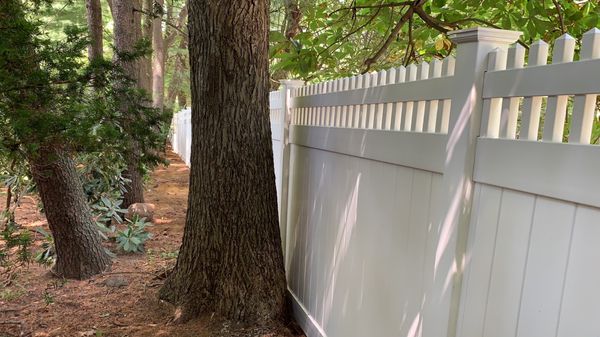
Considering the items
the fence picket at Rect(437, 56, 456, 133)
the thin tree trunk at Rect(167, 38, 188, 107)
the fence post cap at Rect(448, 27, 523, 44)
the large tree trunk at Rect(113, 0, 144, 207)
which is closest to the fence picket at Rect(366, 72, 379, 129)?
the fence picket at Rect(437, 56, 456, 133)

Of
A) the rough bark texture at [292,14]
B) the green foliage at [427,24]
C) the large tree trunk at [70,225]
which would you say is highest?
the rough bark texture at [292,14]

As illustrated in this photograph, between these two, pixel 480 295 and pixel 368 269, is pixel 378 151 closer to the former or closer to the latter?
pixel 368 269

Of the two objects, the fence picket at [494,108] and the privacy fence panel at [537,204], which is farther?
the fence picket at [494,108]

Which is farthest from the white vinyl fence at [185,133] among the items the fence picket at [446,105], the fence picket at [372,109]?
the fence picket at [446,105]

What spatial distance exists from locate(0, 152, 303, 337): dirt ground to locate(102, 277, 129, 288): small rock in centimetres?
2

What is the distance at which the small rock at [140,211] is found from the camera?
6523mm

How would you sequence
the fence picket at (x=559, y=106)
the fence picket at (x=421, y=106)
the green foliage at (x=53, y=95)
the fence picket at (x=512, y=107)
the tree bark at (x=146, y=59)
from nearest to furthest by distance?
the fence picket at (x=559, y=106), the fence picket at (x=512, y=107), the fence picket at (x=421, y=106), the green foliage at (x=53, y=95), the tree bark at (x=146, y=59)

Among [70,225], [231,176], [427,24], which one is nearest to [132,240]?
[70,225]

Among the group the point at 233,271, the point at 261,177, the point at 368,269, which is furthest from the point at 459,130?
the point at 233,271

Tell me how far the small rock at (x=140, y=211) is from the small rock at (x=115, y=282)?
2287mm

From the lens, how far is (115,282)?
4.25 meters

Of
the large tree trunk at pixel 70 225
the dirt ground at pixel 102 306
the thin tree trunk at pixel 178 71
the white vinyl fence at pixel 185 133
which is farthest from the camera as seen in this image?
the thin tree trunk at pixel 178 71

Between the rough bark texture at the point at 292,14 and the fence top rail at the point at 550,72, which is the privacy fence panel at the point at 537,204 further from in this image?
the rough bark texture at the point at 292,14

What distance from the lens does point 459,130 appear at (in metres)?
1.64
